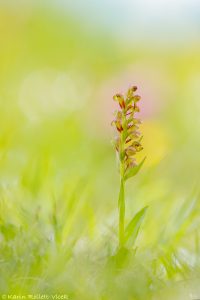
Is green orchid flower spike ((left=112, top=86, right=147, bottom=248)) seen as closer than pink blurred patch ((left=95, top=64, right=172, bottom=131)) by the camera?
Yes

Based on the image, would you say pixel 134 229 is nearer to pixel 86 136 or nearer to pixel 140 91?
pixel 86 136

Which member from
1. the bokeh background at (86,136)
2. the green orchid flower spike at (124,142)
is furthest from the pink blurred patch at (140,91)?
the green orchid flower spike at (124,142)

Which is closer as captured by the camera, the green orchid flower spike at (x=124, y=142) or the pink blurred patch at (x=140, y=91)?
the green orchid flower spike at (x=124, y=142)

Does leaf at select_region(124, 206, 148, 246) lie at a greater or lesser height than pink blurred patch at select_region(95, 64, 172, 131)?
lesser

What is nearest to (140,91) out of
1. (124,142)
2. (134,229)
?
(124,142)

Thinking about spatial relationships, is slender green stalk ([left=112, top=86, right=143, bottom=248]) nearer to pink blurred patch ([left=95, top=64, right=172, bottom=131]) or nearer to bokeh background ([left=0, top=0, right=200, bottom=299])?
bokeh background ([left=0, top=0, right=200, bottom=299])

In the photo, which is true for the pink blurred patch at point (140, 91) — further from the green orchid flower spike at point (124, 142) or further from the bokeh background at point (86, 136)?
the green orchid flower spike at point (124, 142)

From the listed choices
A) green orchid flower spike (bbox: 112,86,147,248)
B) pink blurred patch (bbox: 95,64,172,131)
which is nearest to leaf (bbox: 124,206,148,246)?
green orchid flower spike (bbox: 112,86,147,248)

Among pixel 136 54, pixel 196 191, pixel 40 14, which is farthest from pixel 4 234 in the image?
pixel 40 14
